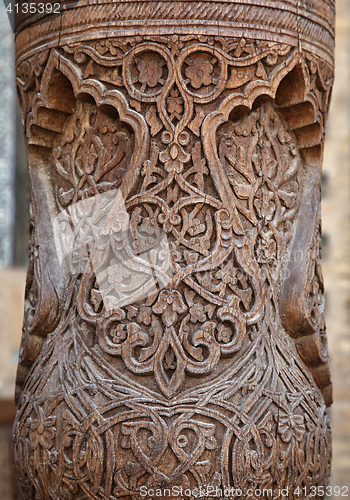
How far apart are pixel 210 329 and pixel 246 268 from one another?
143 mm

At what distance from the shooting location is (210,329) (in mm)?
1254

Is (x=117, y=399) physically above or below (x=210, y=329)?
below

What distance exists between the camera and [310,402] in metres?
1.35

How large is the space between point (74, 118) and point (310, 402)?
2.50 ft

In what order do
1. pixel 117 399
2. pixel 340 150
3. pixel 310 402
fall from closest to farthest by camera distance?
pixel 117 399 → pixel 310 402 → pixel 340 150

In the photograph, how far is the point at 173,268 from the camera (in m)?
1.27

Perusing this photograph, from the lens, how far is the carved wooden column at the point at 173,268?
4.02 feet

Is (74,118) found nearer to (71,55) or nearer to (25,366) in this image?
(71,55)

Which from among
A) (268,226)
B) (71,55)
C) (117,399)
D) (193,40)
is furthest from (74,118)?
(117,399)

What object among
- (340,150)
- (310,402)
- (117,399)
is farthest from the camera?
(340,150)

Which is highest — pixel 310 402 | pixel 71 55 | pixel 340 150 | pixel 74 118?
pixel 340 150

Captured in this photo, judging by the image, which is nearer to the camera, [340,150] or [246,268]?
[246,268]

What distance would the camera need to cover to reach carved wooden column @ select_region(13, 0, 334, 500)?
1226 millimetres

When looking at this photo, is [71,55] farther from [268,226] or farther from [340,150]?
[340,150]
